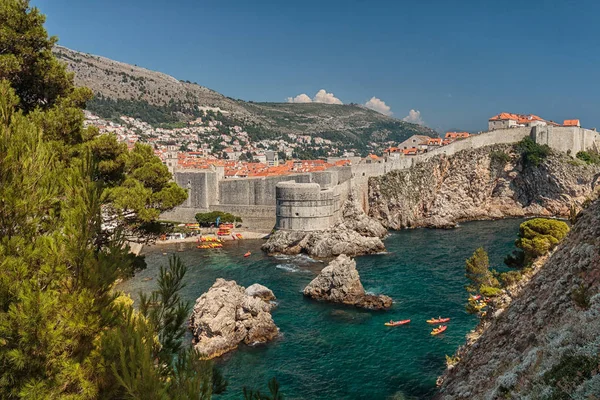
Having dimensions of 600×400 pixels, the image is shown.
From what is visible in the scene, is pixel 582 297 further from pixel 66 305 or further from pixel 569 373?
pixel 66 305

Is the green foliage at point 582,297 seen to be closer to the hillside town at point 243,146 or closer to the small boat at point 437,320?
the small boat at point 437,320

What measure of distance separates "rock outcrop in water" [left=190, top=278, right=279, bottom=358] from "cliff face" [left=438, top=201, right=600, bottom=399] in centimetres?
790

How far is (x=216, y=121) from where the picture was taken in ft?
371

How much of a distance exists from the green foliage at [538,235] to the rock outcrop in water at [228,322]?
27.9 feet

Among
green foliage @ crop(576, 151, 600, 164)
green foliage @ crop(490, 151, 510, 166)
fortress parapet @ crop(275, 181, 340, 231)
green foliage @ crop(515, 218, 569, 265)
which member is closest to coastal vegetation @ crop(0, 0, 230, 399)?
green foliage @ crop(515, 218, 569, 265)

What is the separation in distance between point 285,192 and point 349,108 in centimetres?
15325

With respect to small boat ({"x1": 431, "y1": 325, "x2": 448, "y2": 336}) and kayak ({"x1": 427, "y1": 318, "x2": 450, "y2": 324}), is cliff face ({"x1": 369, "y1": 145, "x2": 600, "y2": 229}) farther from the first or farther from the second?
small boat ({"x1": 431, "y1": 325, "x2": 448, "y2": 336})

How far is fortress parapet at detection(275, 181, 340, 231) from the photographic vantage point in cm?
3055

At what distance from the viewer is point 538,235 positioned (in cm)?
1310

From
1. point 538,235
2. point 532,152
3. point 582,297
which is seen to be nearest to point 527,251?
point 538,235

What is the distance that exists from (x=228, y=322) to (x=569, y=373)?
1213 cm

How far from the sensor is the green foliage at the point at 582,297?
4.99m

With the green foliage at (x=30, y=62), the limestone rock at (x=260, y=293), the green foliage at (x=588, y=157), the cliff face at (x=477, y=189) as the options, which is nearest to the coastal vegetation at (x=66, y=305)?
the green foliage at (x=30, y=62)

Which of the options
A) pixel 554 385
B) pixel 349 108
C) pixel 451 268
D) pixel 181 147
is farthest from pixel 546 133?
pixel 349 108
